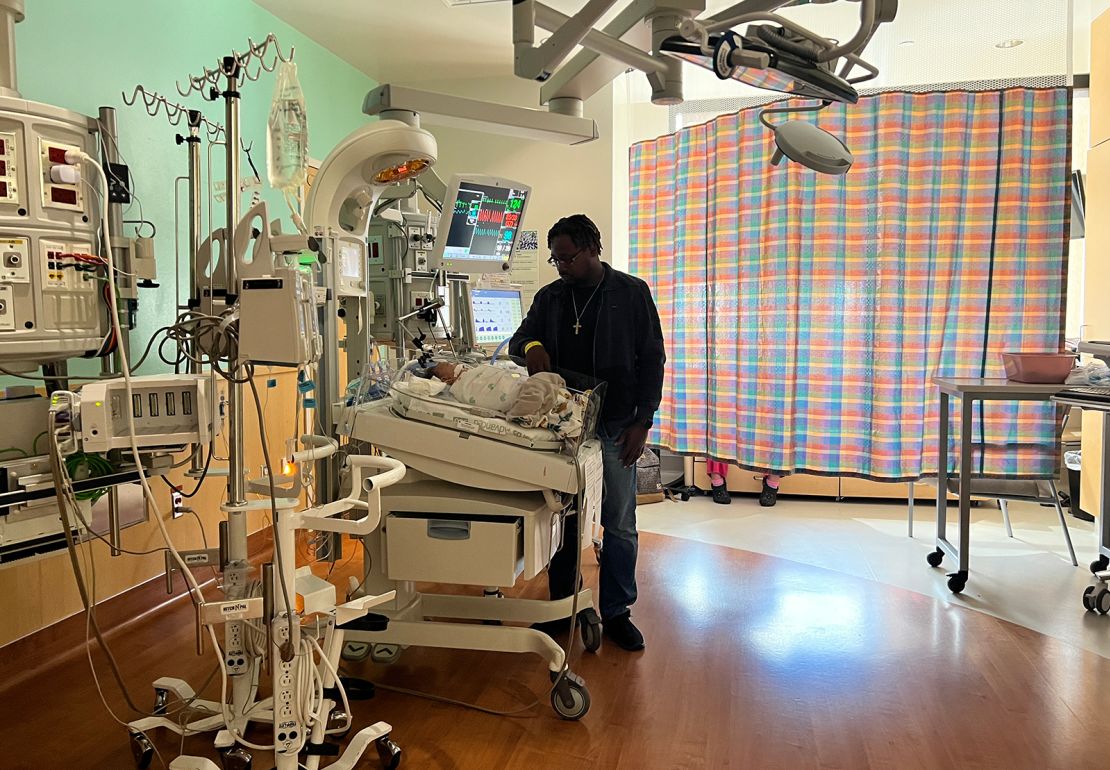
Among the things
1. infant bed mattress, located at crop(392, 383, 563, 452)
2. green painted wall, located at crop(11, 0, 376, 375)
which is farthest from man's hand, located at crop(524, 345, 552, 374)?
green painted wall, located at crop(11, 0, 376, 375)

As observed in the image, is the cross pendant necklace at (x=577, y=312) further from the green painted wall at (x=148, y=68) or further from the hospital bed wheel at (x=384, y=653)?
the green painted wall at (x=148, y=68)

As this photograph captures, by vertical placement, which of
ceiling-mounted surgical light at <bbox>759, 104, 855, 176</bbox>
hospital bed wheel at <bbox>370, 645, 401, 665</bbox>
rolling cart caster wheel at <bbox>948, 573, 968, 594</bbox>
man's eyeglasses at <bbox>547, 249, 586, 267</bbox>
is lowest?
rolling cart caster wheel at <bbox>948, 573, 968, 594</bbox>

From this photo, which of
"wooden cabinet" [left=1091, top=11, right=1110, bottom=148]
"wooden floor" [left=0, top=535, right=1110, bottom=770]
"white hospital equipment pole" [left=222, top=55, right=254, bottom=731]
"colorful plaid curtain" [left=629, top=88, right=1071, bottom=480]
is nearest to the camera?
"white hospital equipment pole" [left=222, top=55, right=254, bottom=731]

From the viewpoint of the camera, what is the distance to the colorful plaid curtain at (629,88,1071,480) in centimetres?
401

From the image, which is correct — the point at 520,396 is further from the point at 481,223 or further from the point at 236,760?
the point at 481,223

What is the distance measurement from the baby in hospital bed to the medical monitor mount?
0.86m

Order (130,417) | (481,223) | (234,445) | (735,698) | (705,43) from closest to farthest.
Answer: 1. (705,43)
2. (130,417)
3. (234,445)
4. (735,698)
5. (481,223)

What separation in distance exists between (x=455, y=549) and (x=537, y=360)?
2.28 feet

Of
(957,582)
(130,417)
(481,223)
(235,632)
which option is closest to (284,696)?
(235,632)

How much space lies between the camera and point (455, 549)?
226cm

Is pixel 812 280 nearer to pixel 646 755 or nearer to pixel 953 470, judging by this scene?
pixel 953 470

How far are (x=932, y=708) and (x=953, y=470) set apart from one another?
7.91 ft

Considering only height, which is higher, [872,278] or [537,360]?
[872,278]

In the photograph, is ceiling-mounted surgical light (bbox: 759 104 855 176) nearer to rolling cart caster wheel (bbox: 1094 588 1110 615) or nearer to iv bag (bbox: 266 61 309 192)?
iv bag (bbox: 266 61 309 192)
